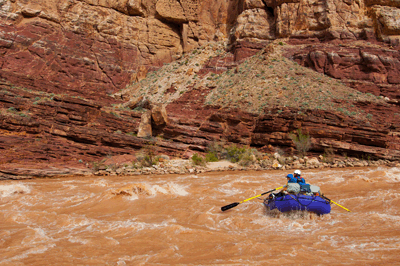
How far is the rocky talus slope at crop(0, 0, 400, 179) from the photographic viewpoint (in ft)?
55.5

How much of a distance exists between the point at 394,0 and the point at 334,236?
35.6 metres

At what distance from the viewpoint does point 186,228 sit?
5934mm

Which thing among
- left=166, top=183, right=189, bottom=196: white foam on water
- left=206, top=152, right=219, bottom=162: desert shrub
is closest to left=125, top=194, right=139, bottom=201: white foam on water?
left=166, top=183, right=189, bottom=196: white foam on water

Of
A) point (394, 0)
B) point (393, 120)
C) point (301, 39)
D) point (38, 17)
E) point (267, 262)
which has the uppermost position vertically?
point (394, 0)

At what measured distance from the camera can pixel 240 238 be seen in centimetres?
539

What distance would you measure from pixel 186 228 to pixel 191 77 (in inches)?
1048

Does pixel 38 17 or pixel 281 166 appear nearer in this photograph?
pixel 281 166

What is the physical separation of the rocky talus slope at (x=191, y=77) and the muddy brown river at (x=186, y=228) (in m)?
7.23

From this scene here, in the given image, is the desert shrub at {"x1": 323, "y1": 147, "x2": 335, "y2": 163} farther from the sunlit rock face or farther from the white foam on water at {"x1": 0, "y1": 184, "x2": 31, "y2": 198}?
the sunlit rock face

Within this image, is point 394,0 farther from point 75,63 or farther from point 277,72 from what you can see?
point 75,63

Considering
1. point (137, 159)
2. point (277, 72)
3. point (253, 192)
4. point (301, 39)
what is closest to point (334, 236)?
point (253, 192)

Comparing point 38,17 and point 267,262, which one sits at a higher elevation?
point 38,17

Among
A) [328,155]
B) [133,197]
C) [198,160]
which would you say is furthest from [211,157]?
[133,197]

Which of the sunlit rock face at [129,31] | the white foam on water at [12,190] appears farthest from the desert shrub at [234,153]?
the sunlit rock face at [129,31]
